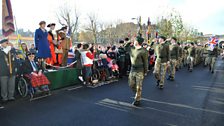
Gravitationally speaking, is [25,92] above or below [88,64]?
below

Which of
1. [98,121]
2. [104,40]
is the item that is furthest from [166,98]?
[104,40]

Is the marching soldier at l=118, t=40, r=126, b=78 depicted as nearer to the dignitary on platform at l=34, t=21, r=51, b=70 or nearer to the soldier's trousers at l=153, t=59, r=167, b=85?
the soldier's trousers at l=153, t=59, r=167, b=85

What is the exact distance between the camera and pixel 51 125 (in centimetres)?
448

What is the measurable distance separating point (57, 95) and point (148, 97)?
10.3 ft

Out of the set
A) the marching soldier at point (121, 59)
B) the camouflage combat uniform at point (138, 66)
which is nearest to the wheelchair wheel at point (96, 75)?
the marching soldier at point (121, 59)

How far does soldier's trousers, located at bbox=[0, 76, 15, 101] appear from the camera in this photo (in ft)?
20.2

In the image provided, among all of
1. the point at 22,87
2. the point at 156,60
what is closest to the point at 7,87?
the point at 22,87

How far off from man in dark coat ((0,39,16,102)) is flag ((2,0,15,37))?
1.38m

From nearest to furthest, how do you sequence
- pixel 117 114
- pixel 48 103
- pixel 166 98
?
pixel 117 114, pixel 48 103, pixel 166 98

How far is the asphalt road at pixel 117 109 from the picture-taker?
466 centimetres

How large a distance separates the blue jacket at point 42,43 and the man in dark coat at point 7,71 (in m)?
1.31

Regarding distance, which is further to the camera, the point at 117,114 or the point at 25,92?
the point at 25,92

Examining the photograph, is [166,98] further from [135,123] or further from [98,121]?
[98,121]

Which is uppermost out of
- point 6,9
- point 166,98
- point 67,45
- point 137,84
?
point 6,9
